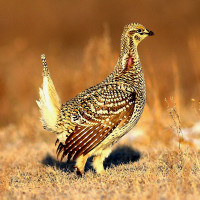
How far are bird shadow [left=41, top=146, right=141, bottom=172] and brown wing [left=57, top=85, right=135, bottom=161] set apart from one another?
3.88 feet

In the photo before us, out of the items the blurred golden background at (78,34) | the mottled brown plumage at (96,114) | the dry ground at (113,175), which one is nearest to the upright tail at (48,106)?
the mottled brown plumage at (96,114)

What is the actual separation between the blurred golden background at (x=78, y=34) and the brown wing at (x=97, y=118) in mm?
8431

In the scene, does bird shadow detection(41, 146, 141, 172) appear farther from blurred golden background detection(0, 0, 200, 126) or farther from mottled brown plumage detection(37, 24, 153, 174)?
blurred golden background detection(0, 0, 200, 126)

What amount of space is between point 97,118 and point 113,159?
6.70ft

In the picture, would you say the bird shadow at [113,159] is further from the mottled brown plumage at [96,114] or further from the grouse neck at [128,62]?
the grouse neck at [128,62]

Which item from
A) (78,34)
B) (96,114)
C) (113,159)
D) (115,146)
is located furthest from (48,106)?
(78,34)

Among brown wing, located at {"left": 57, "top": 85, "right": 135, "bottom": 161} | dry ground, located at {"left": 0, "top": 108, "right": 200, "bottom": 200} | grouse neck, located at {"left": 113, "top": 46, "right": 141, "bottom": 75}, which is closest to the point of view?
dry ground, located at {"left": 0, "top": 108, "right": 200, "bottom": 200}

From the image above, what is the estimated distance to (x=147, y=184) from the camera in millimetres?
4242

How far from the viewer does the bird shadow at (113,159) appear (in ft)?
21.6

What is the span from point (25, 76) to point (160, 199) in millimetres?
12538

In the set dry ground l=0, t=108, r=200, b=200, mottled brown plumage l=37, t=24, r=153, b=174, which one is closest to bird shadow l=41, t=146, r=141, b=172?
dry ground l=0, t=108, r=200, b=200

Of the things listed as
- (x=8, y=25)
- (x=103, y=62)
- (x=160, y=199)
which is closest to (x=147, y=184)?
(x=160, y=199)

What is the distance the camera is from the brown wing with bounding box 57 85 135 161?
16.9ft

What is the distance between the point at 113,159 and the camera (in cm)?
707
